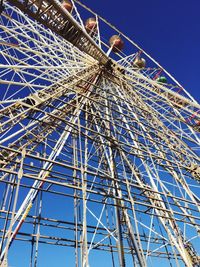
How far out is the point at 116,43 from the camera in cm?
1628

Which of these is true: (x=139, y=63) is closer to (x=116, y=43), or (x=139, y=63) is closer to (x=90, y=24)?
(x=116, y=43)

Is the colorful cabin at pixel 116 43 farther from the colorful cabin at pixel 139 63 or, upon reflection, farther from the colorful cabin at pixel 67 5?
the colorful cabin at pixel 67 5

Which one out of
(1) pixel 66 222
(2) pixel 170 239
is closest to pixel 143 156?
(2) pixel 170 239

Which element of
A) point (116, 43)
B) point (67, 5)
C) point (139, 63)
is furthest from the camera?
point (139, 63)

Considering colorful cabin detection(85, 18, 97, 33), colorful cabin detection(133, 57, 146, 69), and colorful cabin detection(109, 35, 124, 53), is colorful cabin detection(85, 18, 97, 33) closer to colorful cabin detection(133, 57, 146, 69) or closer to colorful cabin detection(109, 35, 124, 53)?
colorful cabin detection(109, 35, 124, 53)

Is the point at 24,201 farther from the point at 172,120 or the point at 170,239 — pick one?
the point at 172,120

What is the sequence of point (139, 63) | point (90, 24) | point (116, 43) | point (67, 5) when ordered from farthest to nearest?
point (139, 63) → point (116, 43) → point (90, 24) → point (67, 5)

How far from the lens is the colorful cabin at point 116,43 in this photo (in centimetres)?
1603

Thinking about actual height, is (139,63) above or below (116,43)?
above

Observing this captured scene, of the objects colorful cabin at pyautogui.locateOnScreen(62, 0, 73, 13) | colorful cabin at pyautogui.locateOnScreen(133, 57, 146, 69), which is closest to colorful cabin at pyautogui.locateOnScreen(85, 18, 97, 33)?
colorful cabin at pyautogui.locateOnScreen(62, 0, 73, 13)

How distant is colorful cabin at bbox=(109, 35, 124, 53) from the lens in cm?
1603


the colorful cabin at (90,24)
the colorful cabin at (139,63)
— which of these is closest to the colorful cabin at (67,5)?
the colorful cabin at (90,24)

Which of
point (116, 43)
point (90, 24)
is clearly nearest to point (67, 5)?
point (90, 24)

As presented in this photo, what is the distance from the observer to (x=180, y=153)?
1107 cm
